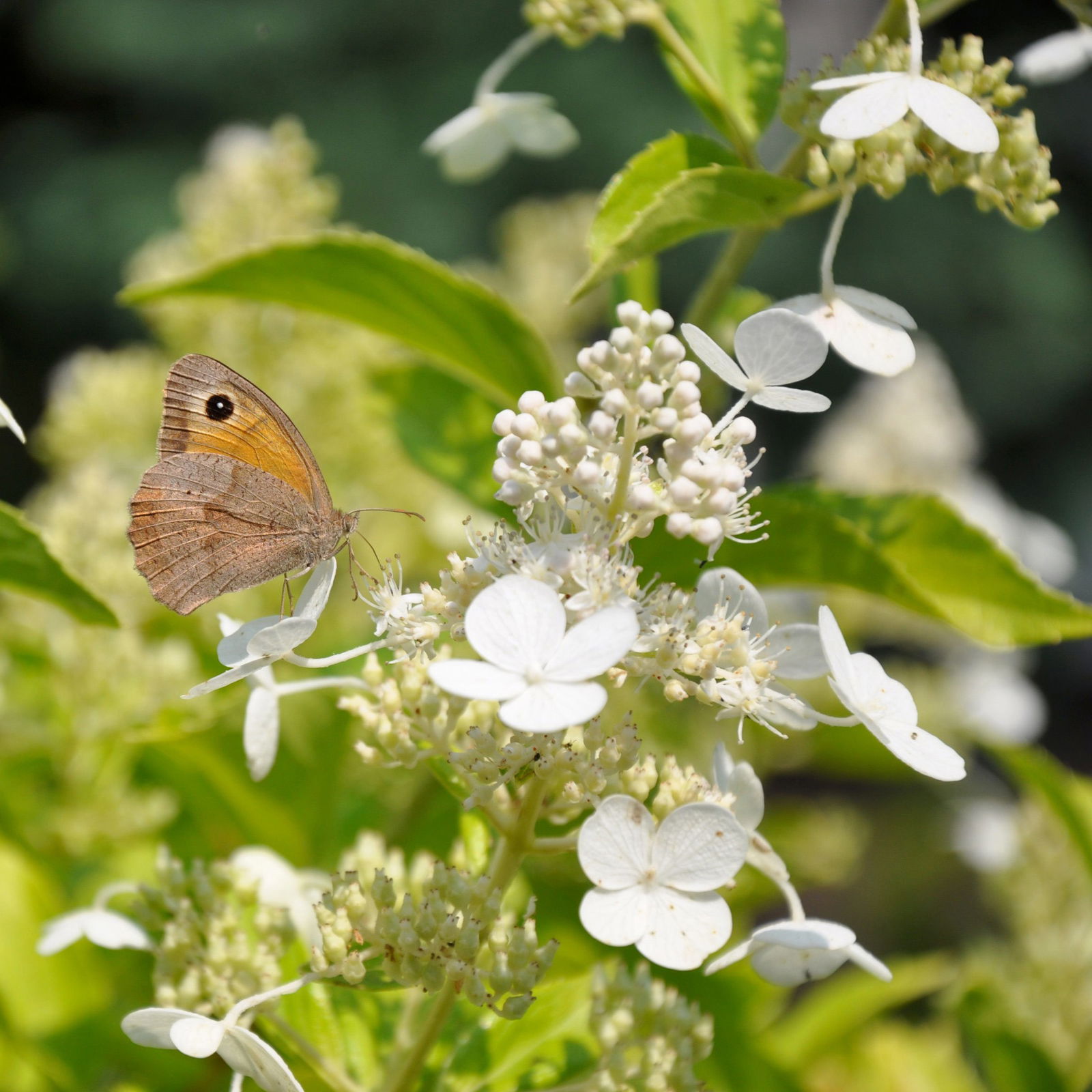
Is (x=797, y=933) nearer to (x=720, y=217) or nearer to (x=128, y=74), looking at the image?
(x=720, y=217)

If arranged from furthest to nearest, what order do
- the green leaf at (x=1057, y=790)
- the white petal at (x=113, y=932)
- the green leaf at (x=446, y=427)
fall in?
the green leaf at (x=1057, y=790) → the green leaf at (x=446, y=427) → the white petal at (x=113, y=932)

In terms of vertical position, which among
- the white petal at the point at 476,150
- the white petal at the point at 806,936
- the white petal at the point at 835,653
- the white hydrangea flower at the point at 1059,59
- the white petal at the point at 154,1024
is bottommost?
the white petal at the point at 154,1024

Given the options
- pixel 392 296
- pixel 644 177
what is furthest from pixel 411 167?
pixel 644 177

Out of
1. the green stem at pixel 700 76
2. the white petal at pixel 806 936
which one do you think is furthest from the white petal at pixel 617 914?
the green stem at pixel 700 76

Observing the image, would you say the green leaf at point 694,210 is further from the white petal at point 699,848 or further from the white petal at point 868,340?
the white petal at point 699,848

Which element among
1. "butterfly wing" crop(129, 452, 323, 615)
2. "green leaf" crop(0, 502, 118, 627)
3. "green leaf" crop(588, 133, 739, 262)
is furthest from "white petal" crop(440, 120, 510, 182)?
"green leaf" crop(0, 502, 118, 627)

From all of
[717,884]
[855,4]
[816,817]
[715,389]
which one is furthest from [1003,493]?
[717,884]

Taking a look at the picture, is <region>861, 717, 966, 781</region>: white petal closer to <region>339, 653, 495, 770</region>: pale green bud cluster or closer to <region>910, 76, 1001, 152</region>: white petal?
<region>339, 653, 495, 770</region>: pale green bud cluster
